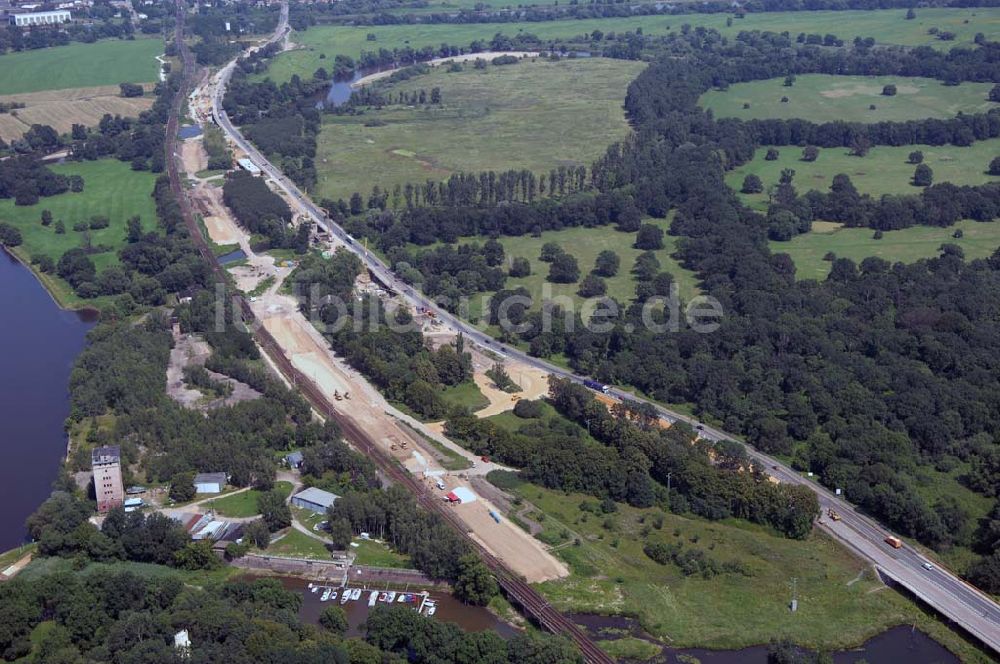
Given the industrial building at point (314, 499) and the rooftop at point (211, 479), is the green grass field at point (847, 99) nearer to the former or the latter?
the industrial building at point (314, 499)

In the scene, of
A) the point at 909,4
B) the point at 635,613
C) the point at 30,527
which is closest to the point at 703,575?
the point at 635,613

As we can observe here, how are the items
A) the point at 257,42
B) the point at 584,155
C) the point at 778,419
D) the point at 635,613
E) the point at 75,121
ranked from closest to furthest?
the point at 635,613 → the point at 778,419 → the point at 584,155 → the point at 75,121 → the point at 257,42

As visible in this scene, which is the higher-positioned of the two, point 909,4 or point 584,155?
point 909,4

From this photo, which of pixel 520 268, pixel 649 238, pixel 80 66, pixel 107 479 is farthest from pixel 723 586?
pixel 80 66

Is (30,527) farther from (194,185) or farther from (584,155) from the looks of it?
(584,155)

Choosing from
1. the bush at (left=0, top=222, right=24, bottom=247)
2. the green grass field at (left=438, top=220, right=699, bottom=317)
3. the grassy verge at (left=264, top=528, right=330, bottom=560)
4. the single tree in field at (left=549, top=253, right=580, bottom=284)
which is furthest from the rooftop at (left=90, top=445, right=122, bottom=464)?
the bush at (left=0, top=222, right=24, bottom=247)

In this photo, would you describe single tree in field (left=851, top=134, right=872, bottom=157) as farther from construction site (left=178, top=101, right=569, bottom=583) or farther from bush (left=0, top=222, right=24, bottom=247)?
bush (left=0, top=222, right=24, bottom=247)
